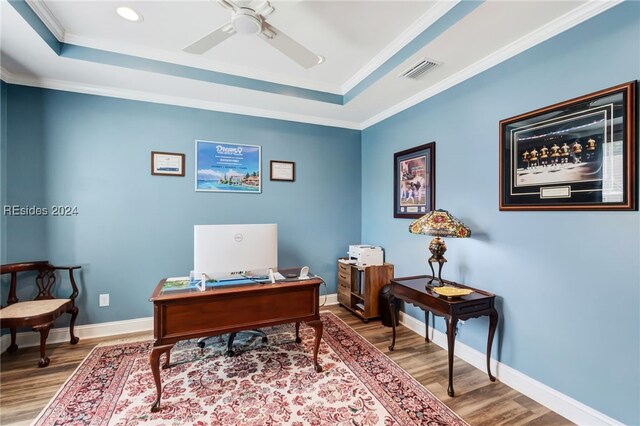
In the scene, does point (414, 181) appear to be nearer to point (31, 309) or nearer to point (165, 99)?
point (165, 99)

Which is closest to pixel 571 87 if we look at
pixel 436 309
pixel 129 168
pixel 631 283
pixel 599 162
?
Result: pixel 599 162

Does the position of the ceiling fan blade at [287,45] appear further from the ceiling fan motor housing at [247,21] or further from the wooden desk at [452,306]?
the wooden desk at [452,306]

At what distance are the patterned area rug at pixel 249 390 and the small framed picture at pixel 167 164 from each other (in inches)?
71.3

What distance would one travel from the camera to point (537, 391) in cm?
189

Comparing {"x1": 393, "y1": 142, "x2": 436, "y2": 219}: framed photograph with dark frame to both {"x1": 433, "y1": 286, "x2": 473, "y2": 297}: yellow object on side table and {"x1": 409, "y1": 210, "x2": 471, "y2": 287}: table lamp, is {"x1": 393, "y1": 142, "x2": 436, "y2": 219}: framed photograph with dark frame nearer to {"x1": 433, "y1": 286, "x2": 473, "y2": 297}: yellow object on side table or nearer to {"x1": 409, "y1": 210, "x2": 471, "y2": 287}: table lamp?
{"x1": 409, "y1": 210, "x2": 471, "y2": 287}: table lamp

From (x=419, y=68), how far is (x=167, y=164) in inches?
110

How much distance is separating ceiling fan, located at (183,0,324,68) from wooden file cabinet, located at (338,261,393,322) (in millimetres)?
2336

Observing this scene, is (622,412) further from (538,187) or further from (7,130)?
(7,130)

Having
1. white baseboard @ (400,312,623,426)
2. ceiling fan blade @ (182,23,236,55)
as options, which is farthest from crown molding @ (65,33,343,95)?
white baseboard @ (400,312,623,426)

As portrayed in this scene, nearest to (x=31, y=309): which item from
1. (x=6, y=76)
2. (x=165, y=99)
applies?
(x=6, y=76)

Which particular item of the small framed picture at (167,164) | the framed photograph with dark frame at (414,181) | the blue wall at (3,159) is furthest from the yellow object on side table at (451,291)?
the blue wall at (3,159)

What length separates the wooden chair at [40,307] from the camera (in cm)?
219

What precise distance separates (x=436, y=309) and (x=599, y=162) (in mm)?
1378

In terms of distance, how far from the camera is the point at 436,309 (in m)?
2.05
